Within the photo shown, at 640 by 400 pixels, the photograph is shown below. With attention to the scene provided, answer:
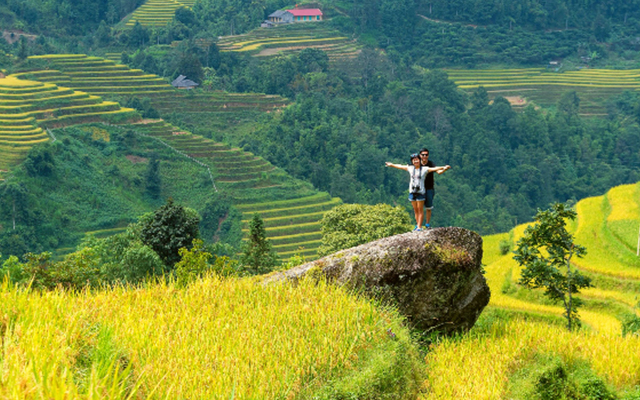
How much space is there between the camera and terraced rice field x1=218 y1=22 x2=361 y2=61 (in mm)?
95625

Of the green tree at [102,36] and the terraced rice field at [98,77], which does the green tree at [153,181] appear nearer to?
the terraced rice field at [98,77]

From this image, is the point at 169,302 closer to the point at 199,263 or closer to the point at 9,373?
the point at 9,373

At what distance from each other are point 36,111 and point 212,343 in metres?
59.9

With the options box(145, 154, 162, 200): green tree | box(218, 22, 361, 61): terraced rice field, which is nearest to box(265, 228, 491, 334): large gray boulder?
box(145, 154, 162, 200): green tree

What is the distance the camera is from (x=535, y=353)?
396 inches

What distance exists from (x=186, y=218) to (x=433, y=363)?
62.1 ft

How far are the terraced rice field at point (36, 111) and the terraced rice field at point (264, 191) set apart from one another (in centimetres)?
410

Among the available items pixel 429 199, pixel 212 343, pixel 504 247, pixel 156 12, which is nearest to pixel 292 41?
pixel 156 12

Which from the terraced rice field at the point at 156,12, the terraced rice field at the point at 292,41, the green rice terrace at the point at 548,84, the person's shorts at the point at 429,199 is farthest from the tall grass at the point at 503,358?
the terraced rice field at the point at 156,12

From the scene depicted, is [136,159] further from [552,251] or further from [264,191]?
[552,251]

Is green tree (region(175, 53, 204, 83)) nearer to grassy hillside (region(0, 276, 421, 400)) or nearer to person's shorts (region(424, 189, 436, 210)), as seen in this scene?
person's shorts (region(424, 189, 436, 210))

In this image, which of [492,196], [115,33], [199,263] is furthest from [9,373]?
[115,33]

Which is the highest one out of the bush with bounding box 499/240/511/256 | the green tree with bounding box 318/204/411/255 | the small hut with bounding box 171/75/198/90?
the green tree with bounding box 318/204/411/255

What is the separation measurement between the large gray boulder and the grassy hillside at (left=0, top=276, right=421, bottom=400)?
63cm
